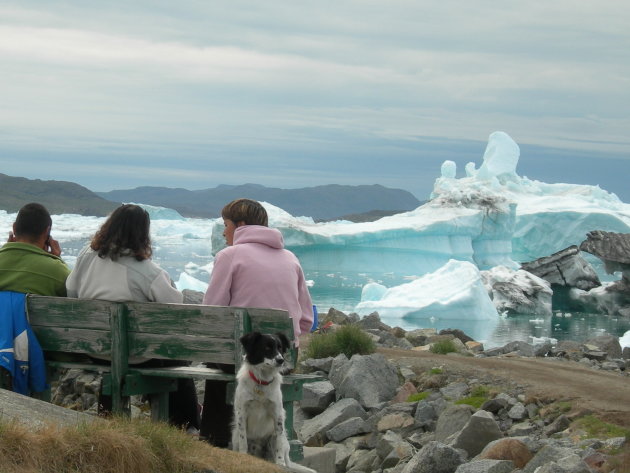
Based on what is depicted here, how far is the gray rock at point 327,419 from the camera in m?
8.53

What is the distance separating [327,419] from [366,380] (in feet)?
2.66

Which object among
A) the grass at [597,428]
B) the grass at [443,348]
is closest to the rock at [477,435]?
the grass at [597,428]

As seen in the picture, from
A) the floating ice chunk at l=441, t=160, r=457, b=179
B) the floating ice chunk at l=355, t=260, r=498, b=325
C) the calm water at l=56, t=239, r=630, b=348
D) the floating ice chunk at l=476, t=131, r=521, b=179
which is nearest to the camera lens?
the calm water at l=56, t=239, r=630, b=348

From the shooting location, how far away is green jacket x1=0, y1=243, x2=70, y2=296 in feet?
17.8

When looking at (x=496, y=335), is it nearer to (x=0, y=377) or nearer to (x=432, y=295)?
(x=432, y=295)

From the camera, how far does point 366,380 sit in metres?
9.50

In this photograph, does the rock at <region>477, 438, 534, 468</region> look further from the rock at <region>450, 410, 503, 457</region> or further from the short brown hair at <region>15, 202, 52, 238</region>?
the short brown hair at <region>15, 202, 52, 238</region>

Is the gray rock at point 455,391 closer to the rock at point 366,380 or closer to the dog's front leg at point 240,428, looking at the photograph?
the rock at point 366,380

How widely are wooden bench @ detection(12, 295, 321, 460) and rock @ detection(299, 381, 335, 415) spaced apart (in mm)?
4049

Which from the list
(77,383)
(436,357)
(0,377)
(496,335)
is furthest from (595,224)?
(0,377)

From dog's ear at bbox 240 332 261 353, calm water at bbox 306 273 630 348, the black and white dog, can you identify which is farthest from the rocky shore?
calm water at bbox 306 273 630 348

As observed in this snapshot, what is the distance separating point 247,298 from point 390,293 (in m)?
23.9

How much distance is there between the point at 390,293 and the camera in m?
28.8

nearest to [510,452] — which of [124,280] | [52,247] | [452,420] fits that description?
[452,420]
